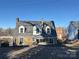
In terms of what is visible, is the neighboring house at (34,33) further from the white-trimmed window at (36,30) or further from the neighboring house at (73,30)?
the neighboring house at (73,30)

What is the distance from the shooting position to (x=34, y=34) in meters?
55.0

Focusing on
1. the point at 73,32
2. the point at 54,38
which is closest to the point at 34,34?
the point at 54,38

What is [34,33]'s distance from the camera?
55094 millimetres

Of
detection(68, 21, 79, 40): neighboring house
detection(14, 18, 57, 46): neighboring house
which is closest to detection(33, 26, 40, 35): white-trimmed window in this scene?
detection(14, 18, 57, 46): neighboring house

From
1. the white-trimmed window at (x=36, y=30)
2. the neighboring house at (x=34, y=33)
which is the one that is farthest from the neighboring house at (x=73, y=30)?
the white-trimmed window at (x=36, y=30)

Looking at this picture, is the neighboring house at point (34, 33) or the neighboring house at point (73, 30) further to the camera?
the neighboring house at point (73, 30)

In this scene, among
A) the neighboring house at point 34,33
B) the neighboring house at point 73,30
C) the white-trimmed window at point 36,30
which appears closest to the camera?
the neighboring house at point 34,33

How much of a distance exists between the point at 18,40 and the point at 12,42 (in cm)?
275

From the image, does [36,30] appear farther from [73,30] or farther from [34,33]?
[73,30]

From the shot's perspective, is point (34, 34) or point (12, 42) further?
point (34, 34)

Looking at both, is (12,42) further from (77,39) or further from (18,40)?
(77,39)

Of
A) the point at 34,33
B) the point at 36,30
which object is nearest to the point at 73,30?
the point at 36,30

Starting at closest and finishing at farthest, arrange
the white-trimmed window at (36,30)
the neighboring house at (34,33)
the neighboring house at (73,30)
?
the neighboring house at (34,33) → the neighboring house at (73,30) → the white-trimmed window at (36,30)

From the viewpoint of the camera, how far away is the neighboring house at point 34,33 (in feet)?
177
